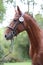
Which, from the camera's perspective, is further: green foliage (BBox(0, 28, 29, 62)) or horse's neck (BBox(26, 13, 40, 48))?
green foliage (BBox(0, 28, 29, 62))

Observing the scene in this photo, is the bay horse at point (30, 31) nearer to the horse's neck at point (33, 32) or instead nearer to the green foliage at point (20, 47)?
the horse's neck at point (33, 32)

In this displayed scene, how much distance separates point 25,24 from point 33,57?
68 cm

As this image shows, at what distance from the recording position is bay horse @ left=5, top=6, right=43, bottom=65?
21.9 ft

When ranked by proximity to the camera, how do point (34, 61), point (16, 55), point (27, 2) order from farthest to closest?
point (27, 2) → point (16, 55) → point (34, 61)

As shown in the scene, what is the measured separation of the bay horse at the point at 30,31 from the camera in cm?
666

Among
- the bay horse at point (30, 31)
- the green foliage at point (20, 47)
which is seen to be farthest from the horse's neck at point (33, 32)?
the green foliage at point (20, 47)

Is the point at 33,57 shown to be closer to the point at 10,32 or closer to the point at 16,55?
the point at 10,32

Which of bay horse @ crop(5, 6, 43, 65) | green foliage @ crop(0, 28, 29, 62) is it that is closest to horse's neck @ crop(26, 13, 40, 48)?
bay horse @ crop(5, 6, 43, 65)

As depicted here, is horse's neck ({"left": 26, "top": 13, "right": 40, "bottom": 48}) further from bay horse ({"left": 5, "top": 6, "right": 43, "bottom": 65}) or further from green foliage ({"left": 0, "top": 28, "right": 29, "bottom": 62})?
green foliage ({"left": 0, "top": 28, "right": 29, "bottom": 62})

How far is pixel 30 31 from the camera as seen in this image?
6.75 metres

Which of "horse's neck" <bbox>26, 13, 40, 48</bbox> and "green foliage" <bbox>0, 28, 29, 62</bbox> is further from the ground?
"horse's neck" <bbox>26, 13, 40, 48</bbox>

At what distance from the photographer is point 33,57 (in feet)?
22.0

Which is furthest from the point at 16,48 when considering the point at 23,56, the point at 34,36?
the point at 34,36

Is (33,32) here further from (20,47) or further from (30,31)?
(20,47)
